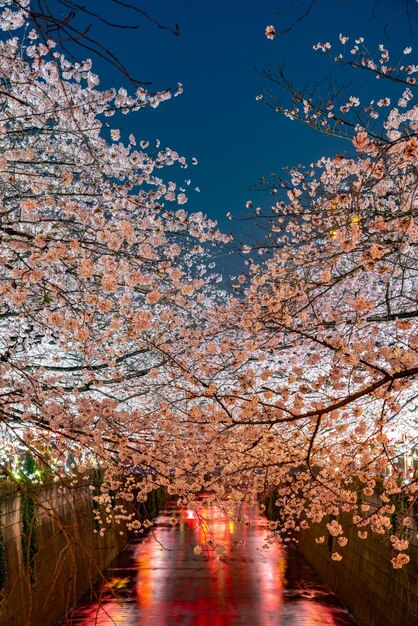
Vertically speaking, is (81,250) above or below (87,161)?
below

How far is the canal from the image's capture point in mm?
16281

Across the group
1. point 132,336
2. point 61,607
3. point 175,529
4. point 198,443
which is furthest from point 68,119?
point 175,529

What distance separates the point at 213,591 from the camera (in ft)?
64.0

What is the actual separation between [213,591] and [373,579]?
244 inches

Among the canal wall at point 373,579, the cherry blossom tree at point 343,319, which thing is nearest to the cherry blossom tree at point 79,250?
the cherry blossom tree at point 343,319

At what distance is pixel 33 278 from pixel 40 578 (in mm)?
10639

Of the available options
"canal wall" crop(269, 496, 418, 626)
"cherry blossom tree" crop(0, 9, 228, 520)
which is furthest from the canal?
"cherry blossom tree" crop(0, 9, 228, 520)

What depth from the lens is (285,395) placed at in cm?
705

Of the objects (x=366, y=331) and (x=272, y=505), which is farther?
(x=272, y=505)

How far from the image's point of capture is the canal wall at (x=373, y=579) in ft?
38.4

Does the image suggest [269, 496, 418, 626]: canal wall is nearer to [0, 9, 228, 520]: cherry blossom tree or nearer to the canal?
the canal

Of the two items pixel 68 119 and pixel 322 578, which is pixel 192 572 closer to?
pixel 322 578

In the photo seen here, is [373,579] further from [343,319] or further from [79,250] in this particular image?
[79,250]

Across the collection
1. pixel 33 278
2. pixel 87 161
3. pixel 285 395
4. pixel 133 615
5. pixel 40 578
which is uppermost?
pixel 87 161
